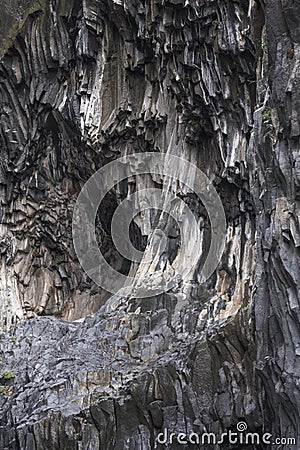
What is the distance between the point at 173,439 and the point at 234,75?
6.61 metres

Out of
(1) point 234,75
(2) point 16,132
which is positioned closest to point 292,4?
(1) point 234,75

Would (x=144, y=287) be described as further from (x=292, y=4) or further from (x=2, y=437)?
(x=292, y=4)

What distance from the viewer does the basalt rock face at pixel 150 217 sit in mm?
8812

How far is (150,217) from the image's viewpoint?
49.5 feet

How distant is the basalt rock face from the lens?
8.81 m

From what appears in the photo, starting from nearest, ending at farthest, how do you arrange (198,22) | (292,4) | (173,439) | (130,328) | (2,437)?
(292,4) < (173,439) < (2,437) < (130,328) < (198,22)

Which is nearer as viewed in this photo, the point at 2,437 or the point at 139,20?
the point at 2,437

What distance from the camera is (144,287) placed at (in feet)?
43.5

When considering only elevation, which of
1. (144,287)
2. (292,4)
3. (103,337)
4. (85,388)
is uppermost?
(292,4)

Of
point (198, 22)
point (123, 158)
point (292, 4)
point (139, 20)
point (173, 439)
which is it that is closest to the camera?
point (292, 4)

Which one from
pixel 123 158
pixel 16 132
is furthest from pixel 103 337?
pixel 16 132

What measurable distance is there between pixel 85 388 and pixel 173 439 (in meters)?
1.75

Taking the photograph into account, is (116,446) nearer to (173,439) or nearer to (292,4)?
(173,439)

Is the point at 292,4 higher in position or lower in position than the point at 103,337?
higher
